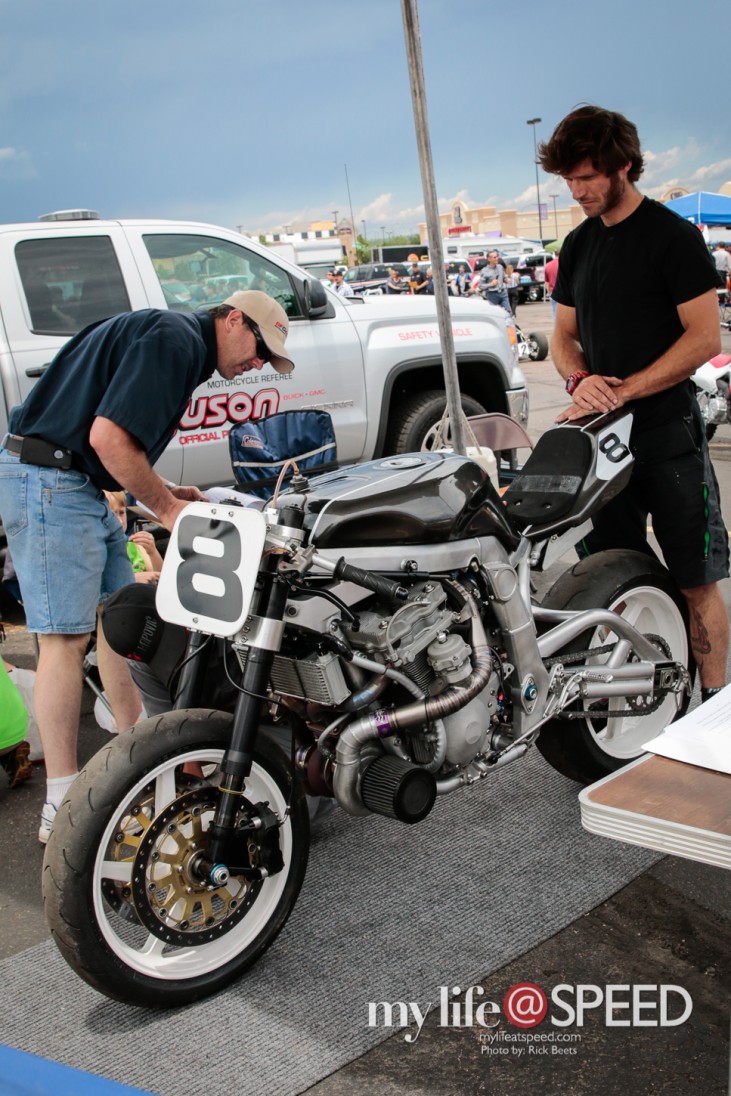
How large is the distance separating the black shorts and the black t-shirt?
0.25 ft

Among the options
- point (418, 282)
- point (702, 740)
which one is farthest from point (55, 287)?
point (418, 282)

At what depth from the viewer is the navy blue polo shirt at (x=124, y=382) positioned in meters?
2.92

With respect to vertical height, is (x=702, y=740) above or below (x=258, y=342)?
below

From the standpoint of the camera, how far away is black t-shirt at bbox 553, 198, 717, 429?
10.2ft

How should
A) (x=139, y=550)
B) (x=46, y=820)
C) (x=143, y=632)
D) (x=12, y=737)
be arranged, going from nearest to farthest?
(x=143, y=632) < (x=46, y=820) < (x=12, y=737) < (x=139, y=550)

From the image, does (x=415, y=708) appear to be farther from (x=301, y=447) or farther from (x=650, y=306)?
(x=301, y=447)

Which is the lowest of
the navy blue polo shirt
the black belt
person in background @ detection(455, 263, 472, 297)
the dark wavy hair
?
the black belt

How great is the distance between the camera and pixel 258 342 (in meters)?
3.21

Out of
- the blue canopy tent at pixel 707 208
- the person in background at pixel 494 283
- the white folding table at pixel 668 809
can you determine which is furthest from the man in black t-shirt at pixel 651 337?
the person in background at pixel 494 283

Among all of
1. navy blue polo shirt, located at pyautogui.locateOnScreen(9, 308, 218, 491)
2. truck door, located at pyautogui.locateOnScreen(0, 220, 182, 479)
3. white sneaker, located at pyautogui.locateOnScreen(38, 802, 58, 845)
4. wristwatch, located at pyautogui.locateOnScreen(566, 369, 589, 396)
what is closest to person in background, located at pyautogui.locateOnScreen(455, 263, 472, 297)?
truck door, located at pyautogui.locateOnScreen(0, 220, 182, 479)

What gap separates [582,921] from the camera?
2762mm

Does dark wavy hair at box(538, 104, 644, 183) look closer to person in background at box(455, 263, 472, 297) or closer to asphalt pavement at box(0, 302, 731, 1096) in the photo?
asphalt pavement at box(0, 302, 731, 1096)

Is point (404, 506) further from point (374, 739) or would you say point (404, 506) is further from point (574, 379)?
point (574, 379)

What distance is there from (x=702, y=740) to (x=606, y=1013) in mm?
1081
